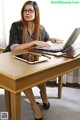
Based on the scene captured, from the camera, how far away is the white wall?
96.8 inches

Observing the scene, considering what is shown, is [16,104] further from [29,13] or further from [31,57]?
[29,13]

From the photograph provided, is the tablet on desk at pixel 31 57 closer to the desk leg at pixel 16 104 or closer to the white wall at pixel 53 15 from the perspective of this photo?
the desk leg at pixel 16 104

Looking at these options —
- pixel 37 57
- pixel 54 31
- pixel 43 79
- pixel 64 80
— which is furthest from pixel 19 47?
pixel 64 80

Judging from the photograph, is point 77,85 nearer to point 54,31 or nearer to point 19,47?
point 54,31

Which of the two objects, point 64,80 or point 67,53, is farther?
point 64,80

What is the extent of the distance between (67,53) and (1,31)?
1372 millimetres

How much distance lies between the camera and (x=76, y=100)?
8.00 ft

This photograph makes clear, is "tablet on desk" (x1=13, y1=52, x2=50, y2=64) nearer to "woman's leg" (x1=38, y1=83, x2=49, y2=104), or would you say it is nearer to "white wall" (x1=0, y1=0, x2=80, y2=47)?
"woman's leg" (x1=38, y1=83, x2=49, y2=104)

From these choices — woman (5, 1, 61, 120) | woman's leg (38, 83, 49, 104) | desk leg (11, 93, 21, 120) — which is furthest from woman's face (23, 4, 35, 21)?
desk leg (11, 93, 21, 120)

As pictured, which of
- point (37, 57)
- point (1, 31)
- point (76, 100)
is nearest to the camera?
point (37, 57)

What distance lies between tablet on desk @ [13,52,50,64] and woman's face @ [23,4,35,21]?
473 mm

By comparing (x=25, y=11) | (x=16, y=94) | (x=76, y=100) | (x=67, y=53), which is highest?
(x=25, y=11)

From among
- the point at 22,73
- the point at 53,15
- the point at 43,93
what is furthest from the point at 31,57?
the point at 53,15

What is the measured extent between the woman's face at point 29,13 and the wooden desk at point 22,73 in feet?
1.94
